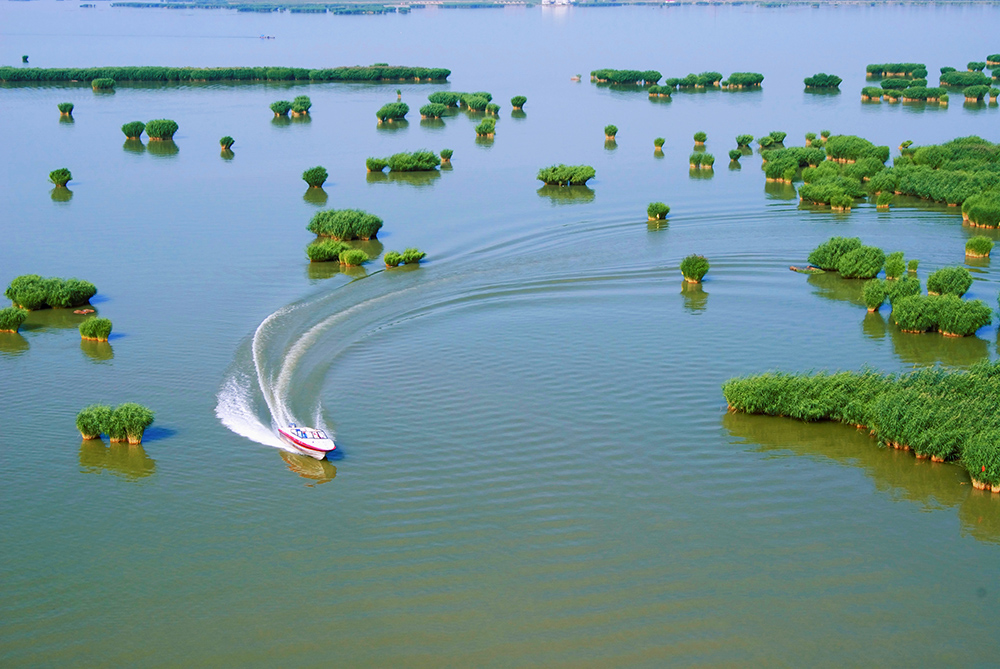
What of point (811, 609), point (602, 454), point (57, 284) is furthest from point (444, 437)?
point (57, 284)

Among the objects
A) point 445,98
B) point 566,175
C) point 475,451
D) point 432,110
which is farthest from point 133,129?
point 475,451

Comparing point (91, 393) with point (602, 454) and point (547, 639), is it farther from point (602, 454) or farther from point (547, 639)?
point (547, 639)

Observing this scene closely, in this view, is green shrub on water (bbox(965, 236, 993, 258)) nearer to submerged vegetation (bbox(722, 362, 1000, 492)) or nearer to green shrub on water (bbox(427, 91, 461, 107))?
submerged vegetation (bbox(722, 362, 1000, 492))

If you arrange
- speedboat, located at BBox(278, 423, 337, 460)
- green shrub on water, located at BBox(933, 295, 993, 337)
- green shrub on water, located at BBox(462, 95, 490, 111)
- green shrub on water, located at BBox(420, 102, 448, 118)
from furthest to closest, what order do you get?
1. green shrub on water, located at BBox(462, 95, 490, 111)
2. green shrub on water, located at BBox(420, 102, 448, 118)
3. green shrub on water, located at BBox(933, 295, 993, 337)
4. speedboat, located at BBox(278, 423, 337, 460)

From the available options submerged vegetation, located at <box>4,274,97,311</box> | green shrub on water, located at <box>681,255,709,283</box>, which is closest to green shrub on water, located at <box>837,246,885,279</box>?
green shrub on water, located at <box>681,255,709,283</box>

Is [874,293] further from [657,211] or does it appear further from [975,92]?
[975,92]

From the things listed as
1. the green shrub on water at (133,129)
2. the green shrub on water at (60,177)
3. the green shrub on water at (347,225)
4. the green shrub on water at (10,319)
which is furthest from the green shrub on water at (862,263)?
the green shrub on water at (133,129)

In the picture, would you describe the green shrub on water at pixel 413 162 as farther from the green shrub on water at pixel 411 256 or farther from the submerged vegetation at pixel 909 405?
the submerged vegetation at pixel 909 405
